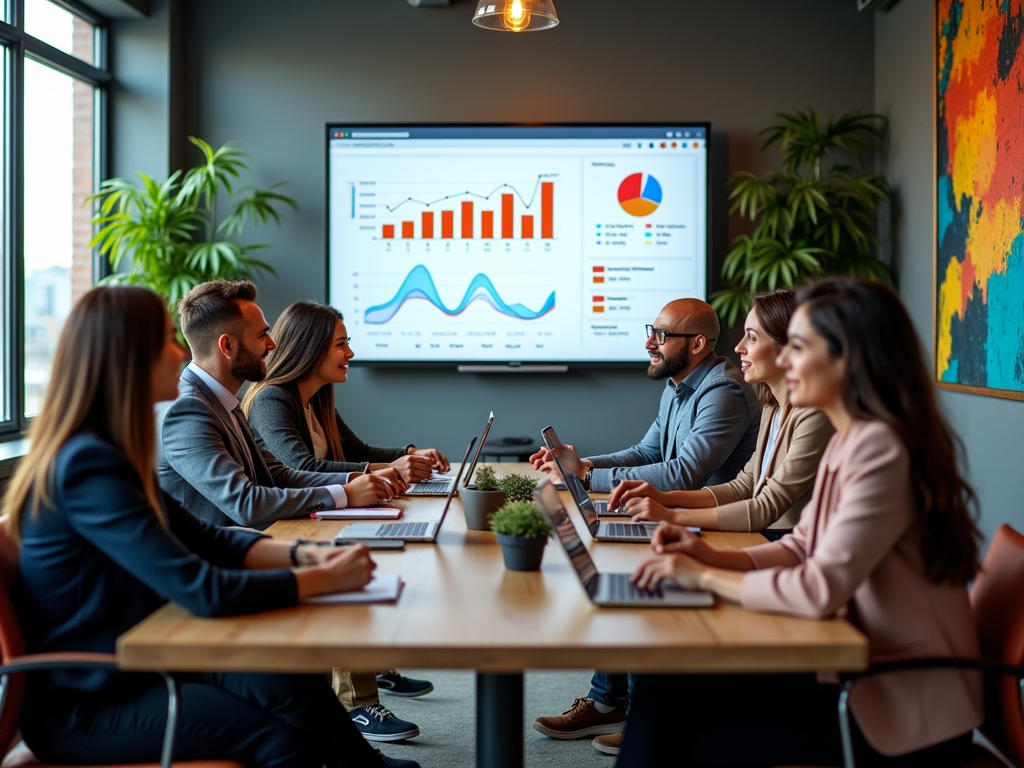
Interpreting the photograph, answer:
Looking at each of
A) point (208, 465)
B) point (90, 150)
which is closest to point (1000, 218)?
point (208, 465)

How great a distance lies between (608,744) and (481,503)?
3.43 ft

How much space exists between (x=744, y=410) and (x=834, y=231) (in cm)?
198

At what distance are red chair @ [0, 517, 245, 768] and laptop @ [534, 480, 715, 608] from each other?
2.24 feet

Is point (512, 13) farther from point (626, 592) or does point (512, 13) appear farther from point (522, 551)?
point (626, 592)

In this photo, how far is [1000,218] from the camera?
394 centimetres

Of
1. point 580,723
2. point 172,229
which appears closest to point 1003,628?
point 580,723

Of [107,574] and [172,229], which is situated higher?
[172,229]

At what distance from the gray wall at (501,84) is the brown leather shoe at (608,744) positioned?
8.56 feet

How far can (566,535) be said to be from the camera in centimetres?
195

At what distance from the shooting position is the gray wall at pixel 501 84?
5.46m

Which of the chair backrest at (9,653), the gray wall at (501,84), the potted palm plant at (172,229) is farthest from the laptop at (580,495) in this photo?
the potted palm plant at (172,229)

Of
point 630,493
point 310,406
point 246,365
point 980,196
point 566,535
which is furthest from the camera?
point 980,196

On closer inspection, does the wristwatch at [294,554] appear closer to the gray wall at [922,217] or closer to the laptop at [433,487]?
the laptop at [433,487]

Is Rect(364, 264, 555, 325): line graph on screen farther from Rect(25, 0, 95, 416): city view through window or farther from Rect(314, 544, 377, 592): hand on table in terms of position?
Rect(314, 544, 377, 592): hand on table
